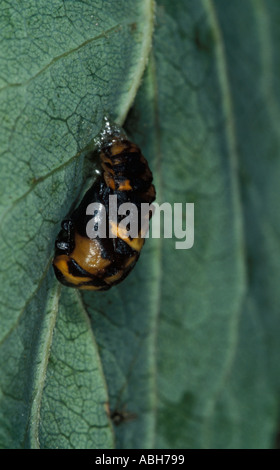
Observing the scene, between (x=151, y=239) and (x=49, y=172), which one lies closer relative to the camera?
(x=49, y=172)

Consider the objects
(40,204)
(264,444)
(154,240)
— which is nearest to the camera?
(40,204)

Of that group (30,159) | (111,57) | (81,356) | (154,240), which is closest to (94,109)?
(111,57)

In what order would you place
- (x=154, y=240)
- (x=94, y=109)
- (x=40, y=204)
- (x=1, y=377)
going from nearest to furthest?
(x=1, y=377) → (x=40, y=204) → (x=94, y=109) → (x=154, y=240)

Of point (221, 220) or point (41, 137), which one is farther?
point (221, 220)

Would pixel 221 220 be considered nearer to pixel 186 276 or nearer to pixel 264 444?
pixel 186 276

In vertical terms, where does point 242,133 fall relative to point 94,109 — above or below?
above

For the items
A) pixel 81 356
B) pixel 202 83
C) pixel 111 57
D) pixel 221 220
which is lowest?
pixel 81 356

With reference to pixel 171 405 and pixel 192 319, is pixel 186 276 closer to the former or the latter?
pixel 192 319
